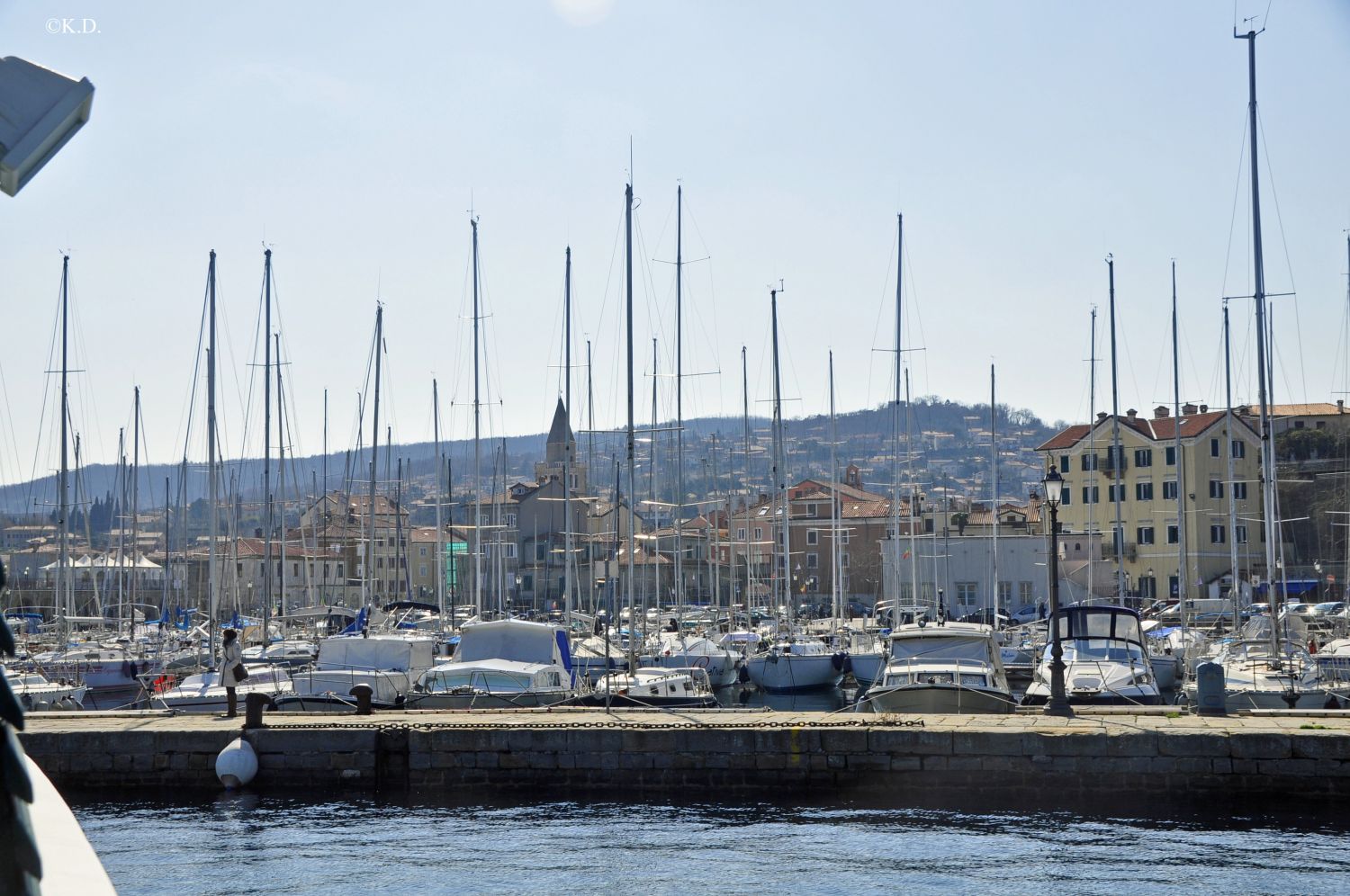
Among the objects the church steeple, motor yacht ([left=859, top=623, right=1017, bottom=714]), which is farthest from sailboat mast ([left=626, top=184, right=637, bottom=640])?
the church steeple

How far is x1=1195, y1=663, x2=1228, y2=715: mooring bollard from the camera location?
24.2 m

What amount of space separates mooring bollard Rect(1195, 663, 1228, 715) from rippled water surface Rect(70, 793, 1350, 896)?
159 inches

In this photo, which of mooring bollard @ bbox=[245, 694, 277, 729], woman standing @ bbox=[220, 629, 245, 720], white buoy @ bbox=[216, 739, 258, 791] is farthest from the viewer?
woman standing @ bbox=[220, 629, 245, 720]

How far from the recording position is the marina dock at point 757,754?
835 inches

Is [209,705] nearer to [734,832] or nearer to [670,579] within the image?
[734,832]

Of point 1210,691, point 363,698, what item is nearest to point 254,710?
point 363,698

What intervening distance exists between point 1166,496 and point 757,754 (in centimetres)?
7988

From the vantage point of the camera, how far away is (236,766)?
22781 millimetres

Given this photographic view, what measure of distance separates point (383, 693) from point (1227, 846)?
2278 cm

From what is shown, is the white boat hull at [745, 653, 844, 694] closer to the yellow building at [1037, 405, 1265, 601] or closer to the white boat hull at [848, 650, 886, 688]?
the white boat hull at [848, 650, 886, 688]

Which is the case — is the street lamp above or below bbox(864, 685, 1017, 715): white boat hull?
above

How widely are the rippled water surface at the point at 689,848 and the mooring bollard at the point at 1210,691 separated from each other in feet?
13.2

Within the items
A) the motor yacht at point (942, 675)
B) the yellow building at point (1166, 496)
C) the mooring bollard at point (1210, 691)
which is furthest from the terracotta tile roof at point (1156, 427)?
the mooring bollard at point (1210, 691)

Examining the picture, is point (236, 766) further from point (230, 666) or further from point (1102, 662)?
point (1102, 662)
